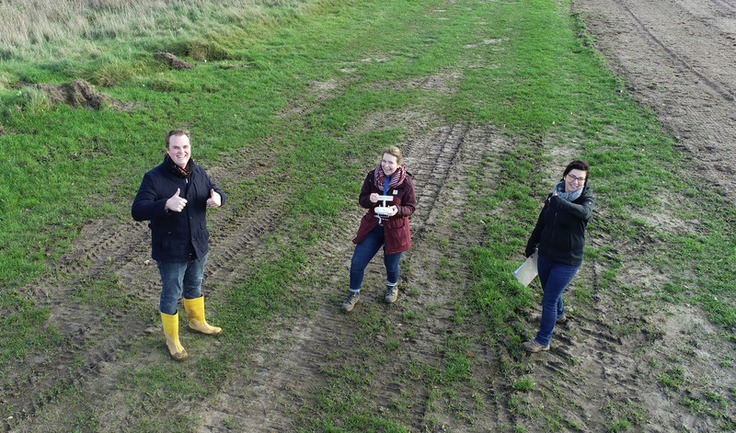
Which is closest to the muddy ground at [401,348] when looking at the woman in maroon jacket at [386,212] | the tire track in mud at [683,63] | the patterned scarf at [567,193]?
the woman in maroon jacket at [386,212]

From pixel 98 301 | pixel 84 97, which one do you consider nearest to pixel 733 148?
pixel 98 301

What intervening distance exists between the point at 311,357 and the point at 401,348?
3.27 feet

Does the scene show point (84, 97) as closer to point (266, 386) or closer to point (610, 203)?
point (266, 386)

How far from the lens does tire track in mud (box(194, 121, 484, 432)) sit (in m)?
4.71

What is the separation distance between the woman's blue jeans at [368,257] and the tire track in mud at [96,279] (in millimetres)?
1754

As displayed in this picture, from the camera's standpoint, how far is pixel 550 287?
204 inches

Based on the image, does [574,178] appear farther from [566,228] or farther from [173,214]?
[173,214]

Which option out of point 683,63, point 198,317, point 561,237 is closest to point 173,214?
point 198,317

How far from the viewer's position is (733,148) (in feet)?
32.1

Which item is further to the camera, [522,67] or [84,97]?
[522,67]

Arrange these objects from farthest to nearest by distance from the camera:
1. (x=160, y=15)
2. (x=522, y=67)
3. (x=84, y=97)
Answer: (x=160, y=15) → (x=522, y=67) → (x=84, y=97)

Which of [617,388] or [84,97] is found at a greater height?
[84,97]

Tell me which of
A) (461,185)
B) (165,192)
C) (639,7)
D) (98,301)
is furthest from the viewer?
(639,7)

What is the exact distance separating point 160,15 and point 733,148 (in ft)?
56.1
